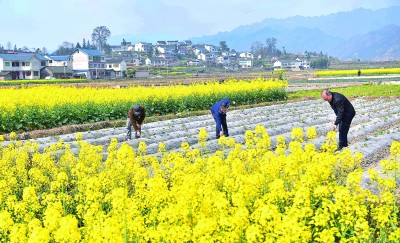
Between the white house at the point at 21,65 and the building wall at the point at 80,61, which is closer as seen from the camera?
the white house at the point at 21,65

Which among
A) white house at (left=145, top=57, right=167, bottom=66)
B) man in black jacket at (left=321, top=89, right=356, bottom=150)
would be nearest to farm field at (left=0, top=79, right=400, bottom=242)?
man in black jacket at (left=321, top=89, right=356, bottom=150)

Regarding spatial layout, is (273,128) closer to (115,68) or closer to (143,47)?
(115,68)

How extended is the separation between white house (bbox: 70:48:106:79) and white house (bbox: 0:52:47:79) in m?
13.0

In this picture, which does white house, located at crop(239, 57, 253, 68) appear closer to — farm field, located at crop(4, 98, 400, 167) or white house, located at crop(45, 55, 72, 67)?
white house, located at crop(45, 55, 72, 67)

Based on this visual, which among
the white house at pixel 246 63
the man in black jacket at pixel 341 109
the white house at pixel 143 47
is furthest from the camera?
the white house at pixel 143 47

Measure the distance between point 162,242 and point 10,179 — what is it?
17.4 feet

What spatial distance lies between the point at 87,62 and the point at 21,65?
54.9ft

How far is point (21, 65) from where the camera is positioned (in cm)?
7744

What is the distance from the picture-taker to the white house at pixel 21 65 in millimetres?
76250

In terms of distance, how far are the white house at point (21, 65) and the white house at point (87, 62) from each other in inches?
511

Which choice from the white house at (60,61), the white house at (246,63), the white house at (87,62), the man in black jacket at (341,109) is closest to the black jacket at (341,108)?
the man in black jacket at (341,109)

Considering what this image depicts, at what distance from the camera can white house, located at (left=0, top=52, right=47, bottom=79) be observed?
76.2 m

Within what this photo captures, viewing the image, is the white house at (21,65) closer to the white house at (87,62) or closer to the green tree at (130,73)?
the white house at (87,62)

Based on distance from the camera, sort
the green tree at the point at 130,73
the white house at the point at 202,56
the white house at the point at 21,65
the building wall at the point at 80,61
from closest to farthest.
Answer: the white house at the point at 21,65 < the green tree at the point at 130,73 < the building wall at the point at 80,61 < the white house at the point at 202,56
